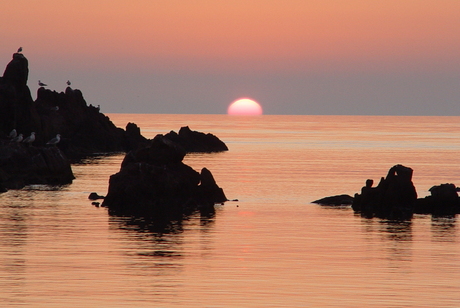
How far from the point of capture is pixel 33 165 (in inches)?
2948

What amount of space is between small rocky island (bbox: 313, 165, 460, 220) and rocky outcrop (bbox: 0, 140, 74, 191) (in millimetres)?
31263

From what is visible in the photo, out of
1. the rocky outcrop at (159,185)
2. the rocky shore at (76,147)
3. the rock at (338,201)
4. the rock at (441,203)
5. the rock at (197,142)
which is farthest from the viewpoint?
the rock at (197,142)

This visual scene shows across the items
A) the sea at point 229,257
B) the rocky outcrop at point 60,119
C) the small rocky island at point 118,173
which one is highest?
the rocky outcrop at point 60,119

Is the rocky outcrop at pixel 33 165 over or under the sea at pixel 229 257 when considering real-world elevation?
over

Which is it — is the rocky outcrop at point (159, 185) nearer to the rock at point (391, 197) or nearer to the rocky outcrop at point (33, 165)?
the rock at point (391, 197)

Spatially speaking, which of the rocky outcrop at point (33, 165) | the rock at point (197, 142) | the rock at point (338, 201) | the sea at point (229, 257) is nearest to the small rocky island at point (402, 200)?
the sea at point (229, 257)

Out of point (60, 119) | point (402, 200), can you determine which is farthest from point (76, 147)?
point (402, 200)

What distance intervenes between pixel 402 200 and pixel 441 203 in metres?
2.64

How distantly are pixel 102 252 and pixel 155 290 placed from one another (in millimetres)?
8989

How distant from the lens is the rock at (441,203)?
180 feet

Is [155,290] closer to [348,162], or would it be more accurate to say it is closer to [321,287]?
[321,287]

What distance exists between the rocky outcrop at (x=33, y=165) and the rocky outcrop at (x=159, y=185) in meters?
18.7

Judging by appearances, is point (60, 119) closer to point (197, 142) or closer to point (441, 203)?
point (197, 142)

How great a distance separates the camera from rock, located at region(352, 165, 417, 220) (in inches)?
2141
